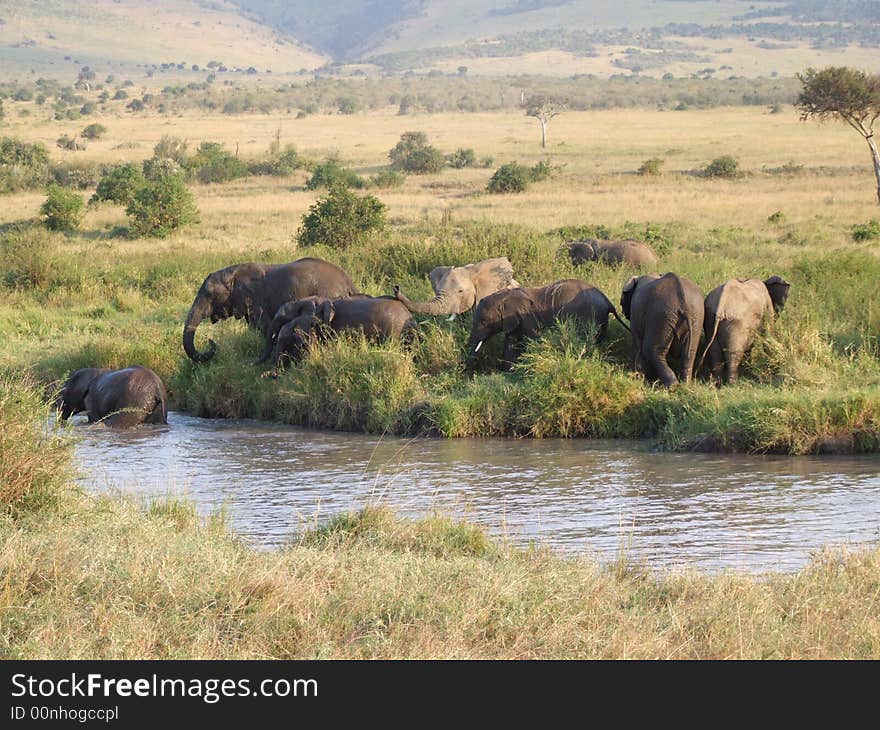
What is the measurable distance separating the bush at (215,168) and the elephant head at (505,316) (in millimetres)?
32610

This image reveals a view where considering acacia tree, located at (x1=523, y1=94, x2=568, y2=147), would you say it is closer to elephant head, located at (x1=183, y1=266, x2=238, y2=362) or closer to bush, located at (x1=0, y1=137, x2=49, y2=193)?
bush, located at (x1=0, y1=137, x2=49, y2=193)

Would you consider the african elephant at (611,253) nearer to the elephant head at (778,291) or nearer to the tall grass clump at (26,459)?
the elephant head at (778,291)

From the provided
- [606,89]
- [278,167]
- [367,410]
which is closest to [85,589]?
[367,410]

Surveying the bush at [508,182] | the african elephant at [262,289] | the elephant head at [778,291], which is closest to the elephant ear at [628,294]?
the elephant head at [778,291]

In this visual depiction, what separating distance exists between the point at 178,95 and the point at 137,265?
94.0 metres

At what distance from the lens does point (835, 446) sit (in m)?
10.9

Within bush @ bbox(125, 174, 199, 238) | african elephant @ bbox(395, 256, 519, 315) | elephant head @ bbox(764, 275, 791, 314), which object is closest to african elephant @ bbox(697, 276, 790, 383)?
elephant head @ bbox(764, 275, 791, 314)

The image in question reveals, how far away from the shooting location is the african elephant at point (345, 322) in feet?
44.4

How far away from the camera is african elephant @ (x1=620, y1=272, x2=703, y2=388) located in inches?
477

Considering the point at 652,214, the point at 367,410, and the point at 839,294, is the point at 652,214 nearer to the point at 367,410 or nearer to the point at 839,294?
the point at 839,294

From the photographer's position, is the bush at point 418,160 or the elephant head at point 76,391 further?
the bush at point 418,160

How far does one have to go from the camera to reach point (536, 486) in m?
10.3

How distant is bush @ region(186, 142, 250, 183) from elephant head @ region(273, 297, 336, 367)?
31771mm

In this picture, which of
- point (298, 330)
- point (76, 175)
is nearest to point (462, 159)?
point (76, 175)
